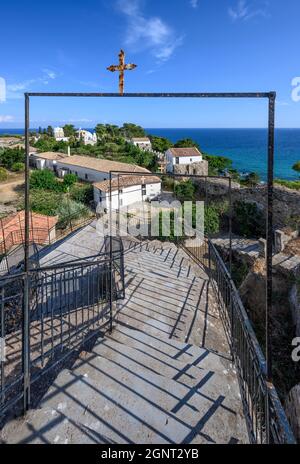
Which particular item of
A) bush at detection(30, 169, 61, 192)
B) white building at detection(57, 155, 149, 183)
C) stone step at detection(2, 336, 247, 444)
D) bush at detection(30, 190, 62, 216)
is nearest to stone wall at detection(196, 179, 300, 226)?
white building at detection(57, 155, 149, 183)

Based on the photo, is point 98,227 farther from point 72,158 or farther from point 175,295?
point 72,158

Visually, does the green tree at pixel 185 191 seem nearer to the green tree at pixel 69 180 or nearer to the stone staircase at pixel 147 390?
the green tree at pixel 69 180

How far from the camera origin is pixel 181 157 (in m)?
34.5

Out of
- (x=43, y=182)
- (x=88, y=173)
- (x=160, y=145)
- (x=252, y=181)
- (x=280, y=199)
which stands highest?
(x=160, y=145)

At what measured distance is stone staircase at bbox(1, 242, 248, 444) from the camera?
201 cm

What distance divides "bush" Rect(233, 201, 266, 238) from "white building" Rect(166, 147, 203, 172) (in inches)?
605

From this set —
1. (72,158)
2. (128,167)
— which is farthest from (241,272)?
(72,158)

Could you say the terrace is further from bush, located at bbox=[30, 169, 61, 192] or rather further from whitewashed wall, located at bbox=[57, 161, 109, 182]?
bush, located at bbox=[30, 169, 61, 192]

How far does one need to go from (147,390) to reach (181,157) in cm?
3368

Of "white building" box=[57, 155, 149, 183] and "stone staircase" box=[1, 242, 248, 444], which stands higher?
"white building" box=[57, 155, 149, 183]

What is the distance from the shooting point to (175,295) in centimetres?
484

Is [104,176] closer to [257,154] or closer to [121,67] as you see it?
→ [121,67]

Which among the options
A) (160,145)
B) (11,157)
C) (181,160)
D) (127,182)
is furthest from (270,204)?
(160,145)

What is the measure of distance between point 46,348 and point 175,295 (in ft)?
7.66
